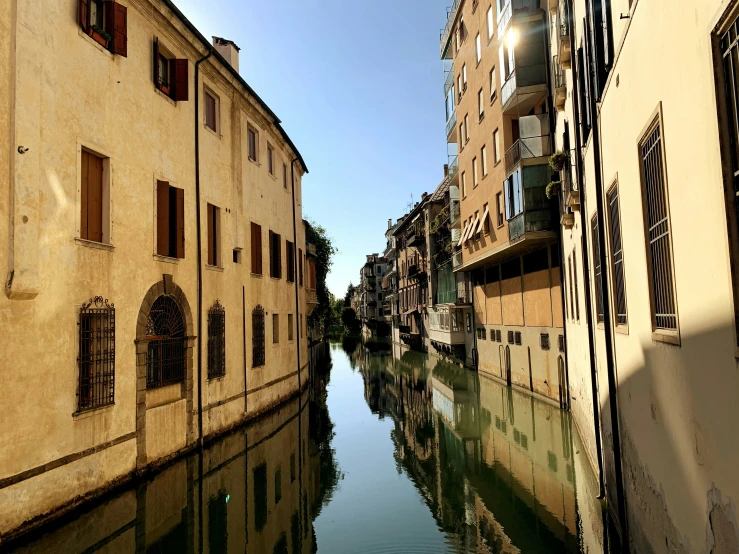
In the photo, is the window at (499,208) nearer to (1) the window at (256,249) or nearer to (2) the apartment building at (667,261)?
(1) the window at (256,249)

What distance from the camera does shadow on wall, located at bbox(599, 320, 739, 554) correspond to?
3.67 m

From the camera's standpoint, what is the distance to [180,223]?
13.5 metres

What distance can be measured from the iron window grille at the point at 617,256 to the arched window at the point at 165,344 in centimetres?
924

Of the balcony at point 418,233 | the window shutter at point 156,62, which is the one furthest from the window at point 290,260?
the balcony at point 418,233

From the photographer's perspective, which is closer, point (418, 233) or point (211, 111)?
point (211, 111)

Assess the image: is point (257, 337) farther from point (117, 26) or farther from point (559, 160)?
point (559, 160)

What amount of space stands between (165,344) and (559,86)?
1266 cm

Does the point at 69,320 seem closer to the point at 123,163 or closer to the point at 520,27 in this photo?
the point at 123,163

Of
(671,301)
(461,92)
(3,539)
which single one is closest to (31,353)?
(3,539)

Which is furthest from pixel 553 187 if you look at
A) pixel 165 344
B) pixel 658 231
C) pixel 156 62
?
pixel 165 344

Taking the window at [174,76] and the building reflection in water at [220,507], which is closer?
the building reflection in water at [220,507]

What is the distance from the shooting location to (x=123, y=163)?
11297 mm

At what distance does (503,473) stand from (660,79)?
30.7ft

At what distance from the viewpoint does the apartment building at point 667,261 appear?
360cm
